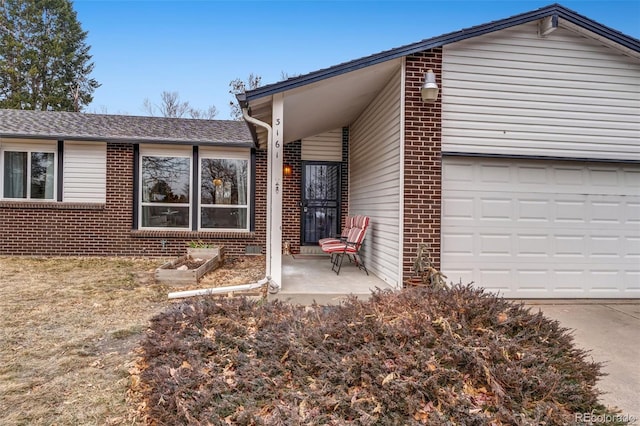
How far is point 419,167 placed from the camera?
15.5ft

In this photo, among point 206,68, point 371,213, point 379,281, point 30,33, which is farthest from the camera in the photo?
point 206,68

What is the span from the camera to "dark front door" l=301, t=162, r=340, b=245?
845 centimetres

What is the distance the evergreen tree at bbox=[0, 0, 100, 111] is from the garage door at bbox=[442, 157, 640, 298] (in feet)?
66.7

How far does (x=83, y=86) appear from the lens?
21.2 metres

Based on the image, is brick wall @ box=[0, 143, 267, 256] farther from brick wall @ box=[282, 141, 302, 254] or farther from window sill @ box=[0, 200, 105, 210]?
brick wall @ box=[282, 141, 302, 254]

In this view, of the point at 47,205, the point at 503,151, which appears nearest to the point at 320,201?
the point at 503,151

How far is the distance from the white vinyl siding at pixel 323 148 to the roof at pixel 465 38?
12.5 feet

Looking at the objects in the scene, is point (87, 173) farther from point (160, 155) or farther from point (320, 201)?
point (320, 201)

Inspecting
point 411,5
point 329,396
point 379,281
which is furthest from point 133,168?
point 411,5

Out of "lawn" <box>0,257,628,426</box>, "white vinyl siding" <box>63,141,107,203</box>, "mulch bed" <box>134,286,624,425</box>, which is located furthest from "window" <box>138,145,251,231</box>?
"mulch bed" <box>134,286,624,425</box>

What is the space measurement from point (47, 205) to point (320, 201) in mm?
6047

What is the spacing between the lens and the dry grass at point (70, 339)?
2373 mm

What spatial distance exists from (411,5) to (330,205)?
7.49 meters

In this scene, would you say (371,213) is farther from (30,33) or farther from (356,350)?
(30,33)
